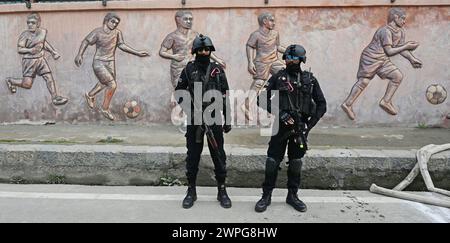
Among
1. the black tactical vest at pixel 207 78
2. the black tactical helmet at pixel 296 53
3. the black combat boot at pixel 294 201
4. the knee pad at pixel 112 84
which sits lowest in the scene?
the black combat boot at pixel 294 201

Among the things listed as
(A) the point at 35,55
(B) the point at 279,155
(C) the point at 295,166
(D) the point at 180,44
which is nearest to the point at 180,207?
(B) the point at 279,155

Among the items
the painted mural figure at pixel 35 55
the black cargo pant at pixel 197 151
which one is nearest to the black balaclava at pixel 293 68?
the black cargo pant at pixel 197 151

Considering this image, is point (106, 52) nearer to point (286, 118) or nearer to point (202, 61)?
point (202, 61)

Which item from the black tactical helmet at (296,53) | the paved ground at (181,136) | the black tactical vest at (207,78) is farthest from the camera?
the paved ground at (181,136)

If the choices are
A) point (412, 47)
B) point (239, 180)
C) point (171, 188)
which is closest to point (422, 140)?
point (412, 47)

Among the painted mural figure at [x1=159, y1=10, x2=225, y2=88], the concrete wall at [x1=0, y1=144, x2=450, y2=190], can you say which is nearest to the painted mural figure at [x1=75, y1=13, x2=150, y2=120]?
the painted mural figure at [x1=159, y1=10, x2=225, y2=88]

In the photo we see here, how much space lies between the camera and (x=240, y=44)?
21.5 feet

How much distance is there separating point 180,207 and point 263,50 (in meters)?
3.70

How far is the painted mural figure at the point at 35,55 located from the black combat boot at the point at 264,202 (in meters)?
4.75

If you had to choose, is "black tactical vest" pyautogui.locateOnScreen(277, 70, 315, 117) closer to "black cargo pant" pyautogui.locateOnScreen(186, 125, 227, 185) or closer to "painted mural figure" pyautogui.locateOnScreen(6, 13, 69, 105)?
"black cargo pant" pyautogui.locateOnScreen(186, 125, 227, 185)

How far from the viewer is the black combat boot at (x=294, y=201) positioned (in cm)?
372

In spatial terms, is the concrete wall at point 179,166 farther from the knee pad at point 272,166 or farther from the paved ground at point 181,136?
the knee pad at point 272,166

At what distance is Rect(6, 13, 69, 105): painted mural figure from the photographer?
6.68 m
